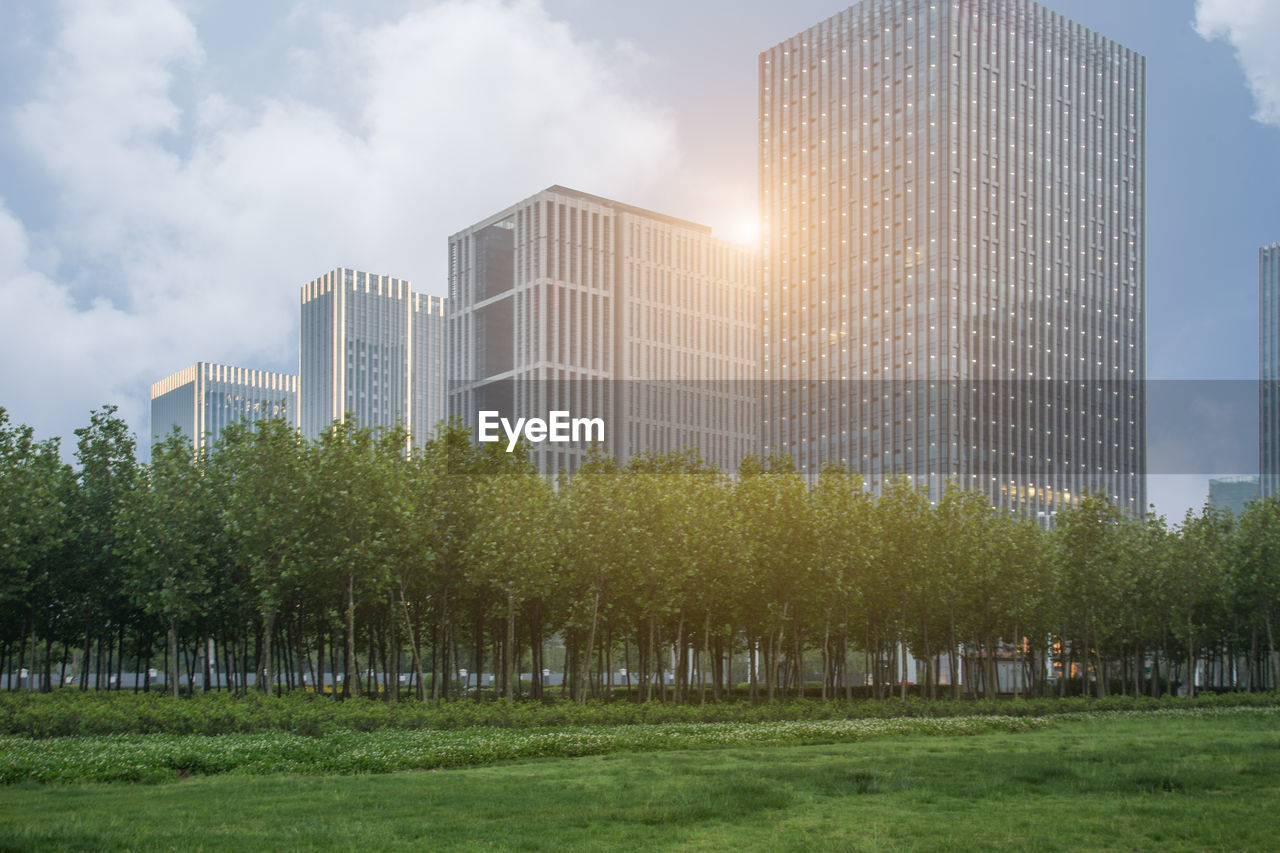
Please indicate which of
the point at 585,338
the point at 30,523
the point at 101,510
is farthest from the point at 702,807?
the point at 585,338

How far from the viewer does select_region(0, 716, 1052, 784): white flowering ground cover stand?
76.1 feet

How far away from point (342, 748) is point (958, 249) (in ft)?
490

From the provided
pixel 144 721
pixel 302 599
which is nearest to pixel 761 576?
pixel 302 599

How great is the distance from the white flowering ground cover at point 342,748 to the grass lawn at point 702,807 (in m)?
0.98

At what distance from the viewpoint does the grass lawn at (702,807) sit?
640 inches

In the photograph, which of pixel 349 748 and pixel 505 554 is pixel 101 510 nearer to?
pixel 505 554

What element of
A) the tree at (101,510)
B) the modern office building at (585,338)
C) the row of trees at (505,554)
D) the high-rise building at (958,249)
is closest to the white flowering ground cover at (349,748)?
the row of trees at (505,554)

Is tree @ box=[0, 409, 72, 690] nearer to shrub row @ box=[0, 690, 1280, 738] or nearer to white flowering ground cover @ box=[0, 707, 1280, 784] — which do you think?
shrub row @ box=[0, 690, 1280, 738]

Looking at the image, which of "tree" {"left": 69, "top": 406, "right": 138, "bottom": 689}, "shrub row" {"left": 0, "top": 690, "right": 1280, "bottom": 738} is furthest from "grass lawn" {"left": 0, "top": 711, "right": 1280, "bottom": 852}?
"tree" {"left": 69, "top": 406, "right": 138, "bottom": 689}

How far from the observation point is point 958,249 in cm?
16312

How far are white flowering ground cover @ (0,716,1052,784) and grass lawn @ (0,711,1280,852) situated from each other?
98cm

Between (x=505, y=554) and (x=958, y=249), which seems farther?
(x=958, y=249)

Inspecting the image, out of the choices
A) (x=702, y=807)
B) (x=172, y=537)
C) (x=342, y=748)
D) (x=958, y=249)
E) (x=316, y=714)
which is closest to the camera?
(x=702, y=807)

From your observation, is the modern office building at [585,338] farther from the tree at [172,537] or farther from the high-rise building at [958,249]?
the tree at [172,537]
